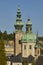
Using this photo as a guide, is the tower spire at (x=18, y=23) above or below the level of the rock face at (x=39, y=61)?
above

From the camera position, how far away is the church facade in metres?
109

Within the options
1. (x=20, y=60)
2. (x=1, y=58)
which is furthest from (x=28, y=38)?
(x=1, y=58)

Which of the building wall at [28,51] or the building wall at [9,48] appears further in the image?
the building wall at [9,48]

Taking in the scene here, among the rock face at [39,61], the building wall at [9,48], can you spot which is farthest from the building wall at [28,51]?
the building wall at [9,48]

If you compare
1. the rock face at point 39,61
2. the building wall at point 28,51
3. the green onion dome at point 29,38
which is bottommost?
the rock face at point 39,61

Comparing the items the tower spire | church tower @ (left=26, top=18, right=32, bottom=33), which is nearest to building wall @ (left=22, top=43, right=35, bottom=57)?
church tower @ (left=26, top=18, right=32, bottom=33)

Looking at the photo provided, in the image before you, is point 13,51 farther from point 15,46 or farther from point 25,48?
point 25,48

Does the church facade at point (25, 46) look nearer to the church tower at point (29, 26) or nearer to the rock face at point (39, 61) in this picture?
the church tower at point (29, 26)

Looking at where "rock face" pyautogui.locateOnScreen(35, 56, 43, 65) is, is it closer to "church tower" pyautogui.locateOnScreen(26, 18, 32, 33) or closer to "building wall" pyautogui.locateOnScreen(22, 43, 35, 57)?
"building wall" pyautogui.locateOnScreen(22, 43, 35, 57)

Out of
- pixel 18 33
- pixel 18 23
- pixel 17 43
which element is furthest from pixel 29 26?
pixel 17 43

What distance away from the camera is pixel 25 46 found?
115062 millimetres

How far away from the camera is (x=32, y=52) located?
115938mm

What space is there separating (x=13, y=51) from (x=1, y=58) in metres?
54.1

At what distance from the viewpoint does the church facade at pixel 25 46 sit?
109 m
